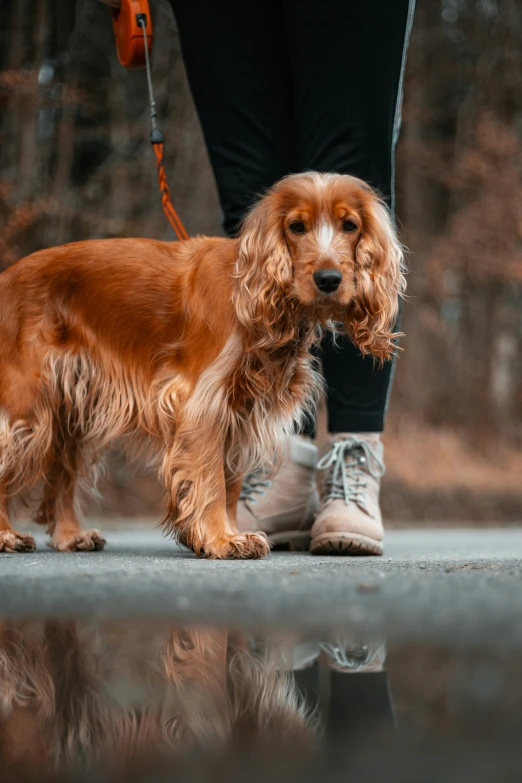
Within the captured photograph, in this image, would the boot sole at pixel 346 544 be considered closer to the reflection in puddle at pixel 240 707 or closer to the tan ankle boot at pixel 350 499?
the tan ankle boot at pixel 350 499

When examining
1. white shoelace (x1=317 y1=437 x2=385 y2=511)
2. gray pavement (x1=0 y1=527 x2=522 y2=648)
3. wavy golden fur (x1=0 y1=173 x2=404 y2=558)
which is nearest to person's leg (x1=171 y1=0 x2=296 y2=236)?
wavy golden fur (x1=0 y1=173 x2=404 y2=558)

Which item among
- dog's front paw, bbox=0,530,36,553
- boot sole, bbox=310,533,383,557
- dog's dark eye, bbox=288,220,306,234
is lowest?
dog's front paw, bbox=0,530,36,553

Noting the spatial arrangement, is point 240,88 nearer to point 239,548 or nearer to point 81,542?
point 239,548

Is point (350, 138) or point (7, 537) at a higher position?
point (350, 138)

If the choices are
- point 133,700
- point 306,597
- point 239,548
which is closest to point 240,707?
point 133,700

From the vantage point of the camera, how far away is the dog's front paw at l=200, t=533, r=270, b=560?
2.74 metres

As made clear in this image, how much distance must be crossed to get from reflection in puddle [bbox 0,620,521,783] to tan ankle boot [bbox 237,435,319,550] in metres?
1.87

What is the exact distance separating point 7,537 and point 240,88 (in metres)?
1.52

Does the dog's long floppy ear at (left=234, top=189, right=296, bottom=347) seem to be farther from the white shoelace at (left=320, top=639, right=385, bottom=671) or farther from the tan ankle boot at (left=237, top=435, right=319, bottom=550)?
the white shoelace at (left=320, top=639, right=385, bottom=671)

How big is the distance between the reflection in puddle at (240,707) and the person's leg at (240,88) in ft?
6.78

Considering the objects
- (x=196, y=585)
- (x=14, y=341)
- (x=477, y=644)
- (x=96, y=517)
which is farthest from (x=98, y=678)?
(x=96, y=517)

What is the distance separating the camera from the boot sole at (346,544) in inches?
117

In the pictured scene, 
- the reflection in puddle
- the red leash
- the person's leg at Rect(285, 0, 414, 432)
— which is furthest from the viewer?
the red leash

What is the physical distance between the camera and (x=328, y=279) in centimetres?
263
